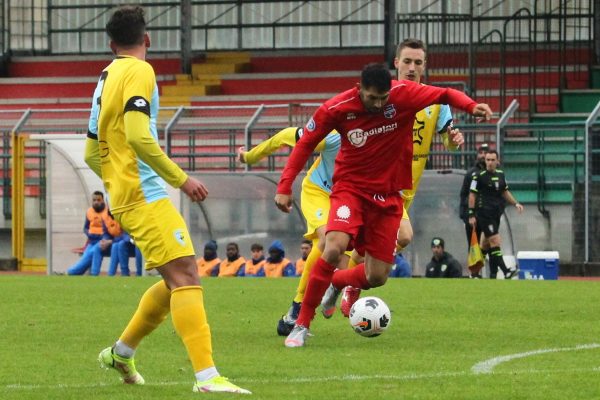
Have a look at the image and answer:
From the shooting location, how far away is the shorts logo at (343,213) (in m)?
9.53

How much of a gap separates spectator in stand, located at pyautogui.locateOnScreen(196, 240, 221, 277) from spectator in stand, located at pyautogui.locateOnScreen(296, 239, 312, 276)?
1.28m

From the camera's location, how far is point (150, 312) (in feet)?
24.8

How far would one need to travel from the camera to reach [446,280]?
62.8 ft

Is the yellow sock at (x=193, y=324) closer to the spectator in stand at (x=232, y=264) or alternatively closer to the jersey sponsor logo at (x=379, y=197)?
the jersey sponsor logo at (x=379, y=197)

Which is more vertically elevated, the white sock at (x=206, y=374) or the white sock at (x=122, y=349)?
the white sock at (x=122, y=349)

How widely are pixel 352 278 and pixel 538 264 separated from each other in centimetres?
1248

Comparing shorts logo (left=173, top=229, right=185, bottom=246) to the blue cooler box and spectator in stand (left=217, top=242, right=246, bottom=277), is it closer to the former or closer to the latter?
the blue cooler box

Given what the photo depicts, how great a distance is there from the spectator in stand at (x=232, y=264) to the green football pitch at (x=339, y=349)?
6670 mm

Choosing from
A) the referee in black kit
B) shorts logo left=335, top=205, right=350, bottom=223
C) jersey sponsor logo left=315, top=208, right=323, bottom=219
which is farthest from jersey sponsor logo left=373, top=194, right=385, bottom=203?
the referee in black kit

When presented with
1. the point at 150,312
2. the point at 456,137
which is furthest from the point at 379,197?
the point at 150,312

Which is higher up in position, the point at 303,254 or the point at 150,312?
the point at 150,312

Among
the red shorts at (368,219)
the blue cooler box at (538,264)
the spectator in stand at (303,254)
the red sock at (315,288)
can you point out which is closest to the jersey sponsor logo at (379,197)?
the red shorts at (368,219)

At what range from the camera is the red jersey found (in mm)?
9305

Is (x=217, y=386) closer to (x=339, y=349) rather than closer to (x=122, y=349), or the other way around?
(x=122, y=349)
